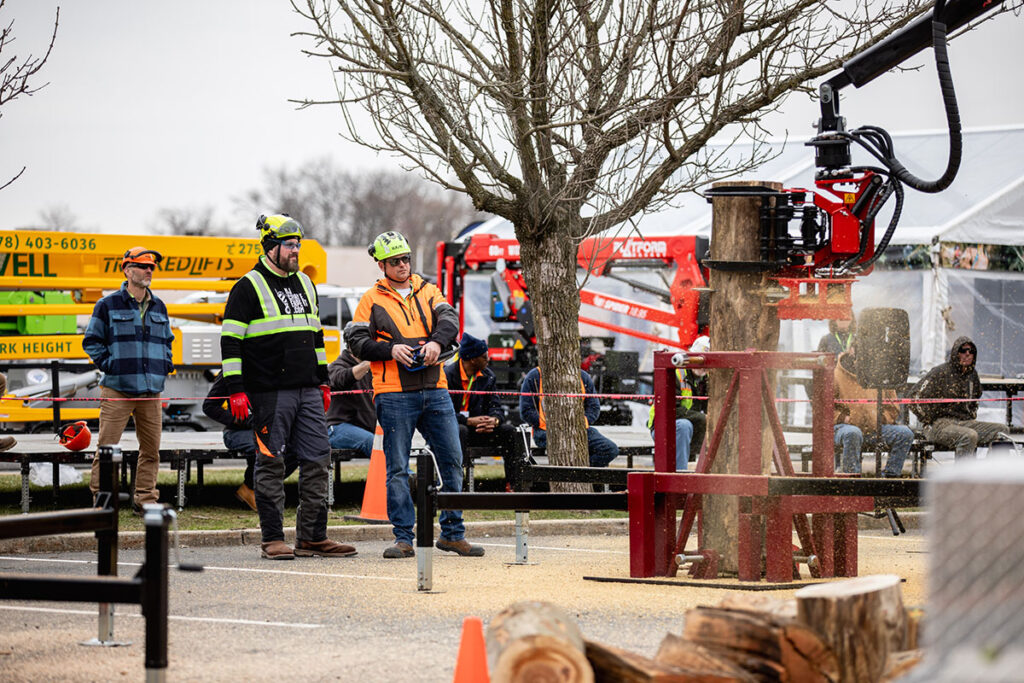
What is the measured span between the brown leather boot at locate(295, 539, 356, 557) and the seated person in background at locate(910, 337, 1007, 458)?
6255 mm

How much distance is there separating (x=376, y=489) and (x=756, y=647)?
6.27 meters

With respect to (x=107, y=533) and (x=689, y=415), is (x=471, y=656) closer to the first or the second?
(x=107, y=533)

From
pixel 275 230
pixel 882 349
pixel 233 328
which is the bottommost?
pixel 882 349

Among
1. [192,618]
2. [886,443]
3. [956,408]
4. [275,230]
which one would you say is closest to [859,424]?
[886,443]

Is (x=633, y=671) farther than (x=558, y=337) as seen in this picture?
No

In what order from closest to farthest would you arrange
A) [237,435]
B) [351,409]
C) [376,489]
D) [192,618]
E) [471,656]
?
[471,656] → [192,618] → [376,489] → [237,435] → [351,409]

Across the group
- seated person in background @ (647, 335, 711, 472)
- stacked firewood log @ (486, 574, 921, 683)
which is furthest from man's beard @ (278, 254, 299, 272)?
stacked firewood log @ (486, 574, 921, 683)

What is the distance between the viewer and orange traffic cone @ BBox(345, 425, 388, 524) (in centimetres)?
1047

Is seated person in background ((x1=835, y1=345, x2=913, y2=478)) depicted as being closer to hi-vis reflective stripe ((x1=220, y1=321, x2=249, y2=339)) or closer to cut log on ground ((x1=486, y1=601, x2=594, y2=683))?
hi-vis reflective stripe ((x1=220, y1=321, x2=249, y2=339))

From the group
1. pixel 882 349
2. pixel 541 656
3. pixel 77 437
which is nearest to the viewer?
pixel 541 656

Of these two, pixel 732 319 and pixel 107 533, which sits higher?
pixel 732 319

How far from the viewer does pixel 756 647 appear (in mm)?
4586

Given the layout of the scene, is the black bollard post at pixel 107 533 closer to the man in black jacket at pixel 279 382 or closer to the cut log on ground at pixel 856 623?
the man in black jacket at pixel 279 382

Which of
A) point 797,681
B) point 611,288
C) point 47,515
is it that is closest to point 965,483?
point 797,681
